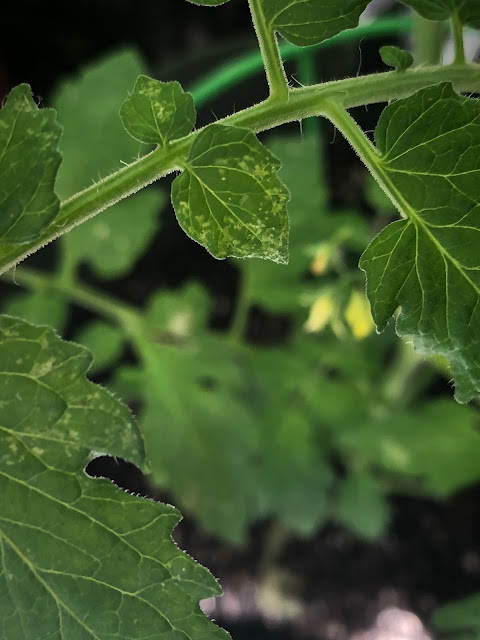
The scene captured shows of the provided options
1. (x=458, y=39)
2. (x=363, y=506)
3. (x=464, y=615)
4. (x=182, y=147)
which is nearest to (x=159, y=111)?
(x=182, y=147)

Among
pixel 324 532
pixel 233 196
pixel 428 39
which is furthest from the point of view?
pixel 324 532

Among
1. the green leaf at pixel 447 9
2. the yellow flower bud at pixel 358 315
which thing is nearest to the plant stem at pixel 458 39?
the green leaf at pixel 447 9

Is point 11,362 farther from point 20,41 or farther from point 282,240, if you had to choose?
point 20,41

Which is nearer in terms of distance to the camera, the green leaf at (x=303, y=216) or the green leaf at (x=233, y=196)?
the green leaf at (x=233, y=196)

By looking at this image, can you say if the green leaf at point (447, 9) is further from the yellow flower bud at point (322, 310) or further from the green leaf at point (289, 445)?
the green leaf at point (289, 445)

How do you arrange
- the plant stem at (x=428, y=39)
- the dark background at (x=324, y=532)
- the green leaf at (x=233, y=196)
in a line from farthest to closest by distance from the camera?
the dark background at (x=324, y=532) → the plant stem at (x=428, y=39) → the green leaf at (x=233, y=196)

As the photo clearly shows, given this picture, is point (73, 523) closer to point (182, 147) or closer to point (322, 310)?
point (182, 147)

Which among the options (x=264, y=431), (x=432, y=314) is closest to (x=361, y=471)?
(x=264, y=431)
